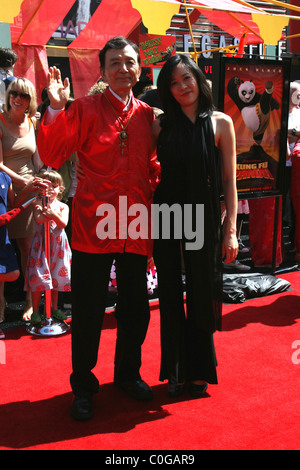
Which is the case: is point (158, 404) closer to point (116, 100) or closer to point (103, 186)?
point (103, 186)

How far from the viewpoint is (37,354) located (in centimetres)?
355

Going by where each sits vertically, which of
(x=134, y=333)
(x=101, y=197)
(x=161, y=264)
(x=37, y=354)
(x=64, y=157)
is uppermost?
(x=64, y=157)

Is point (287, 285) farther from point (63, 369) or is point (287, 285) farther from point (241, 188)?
point (63, 369)

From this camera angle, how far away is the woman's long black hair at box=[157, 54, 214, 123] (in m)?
2.73

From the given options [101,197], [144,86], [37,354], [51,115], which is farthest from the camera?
[144,86]

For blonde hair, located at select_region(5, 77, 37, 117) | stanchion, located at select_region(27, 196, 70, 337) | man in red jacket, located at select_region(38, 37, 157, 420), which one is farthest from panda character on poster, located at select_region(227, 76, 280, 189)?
man in red jacket, located at select_region(38, 37, 157, 420)

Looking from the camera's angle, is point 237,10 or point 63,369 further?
point 237,10

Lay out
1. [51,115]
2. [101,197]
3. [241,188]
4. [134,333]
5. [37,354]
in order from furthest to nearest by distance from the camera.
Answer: [241,188] → [37,354] → [134,333] → [101,197] → [51,115]

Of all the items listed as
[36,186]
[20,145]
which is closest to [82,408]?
[36,186]

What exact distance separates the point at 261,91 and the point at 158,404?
3114 millimetres

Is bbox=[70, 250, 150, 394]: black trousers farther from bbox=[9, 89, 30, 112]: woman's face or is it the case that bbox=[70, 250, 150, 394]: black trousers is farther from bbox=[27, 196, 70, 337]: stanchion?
bbox=[9, 89, 30, 112]: woman's face

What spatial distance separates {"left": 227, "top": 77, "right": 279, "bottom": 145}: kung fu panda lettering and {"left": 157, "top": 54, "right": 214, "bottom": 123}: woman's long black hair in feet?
6.65

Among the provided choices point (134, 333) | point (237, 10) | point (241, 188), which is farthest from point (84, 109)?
point (237, 10)

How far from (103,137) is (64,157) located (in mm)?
207
